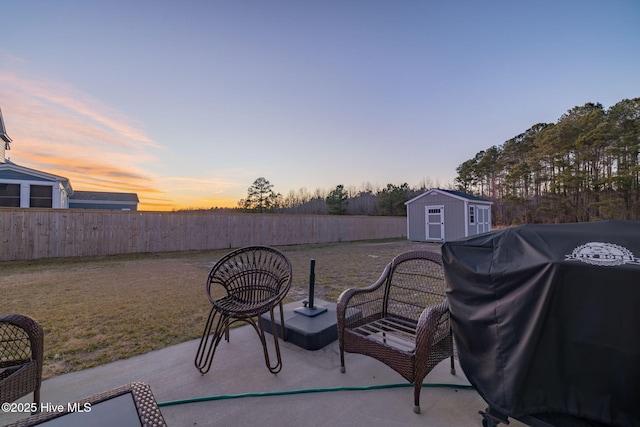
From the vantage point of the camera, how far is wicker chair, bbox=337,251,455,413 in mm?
→ 1581

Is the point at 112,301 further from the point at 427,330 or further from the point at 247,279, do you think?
the point at 427,330

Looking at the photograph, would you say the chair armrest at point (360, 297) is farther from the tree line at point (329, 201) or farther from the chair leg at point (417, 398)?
the tree line at point (329, 201)

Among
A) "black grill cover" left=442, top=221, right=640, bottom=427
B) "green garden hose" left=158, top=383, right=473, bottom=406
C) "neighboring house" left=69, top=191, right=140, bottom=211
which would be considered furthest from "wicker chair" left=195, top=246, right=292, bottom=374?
"neighboring house" left=69, top=191, right=140, bottom=211

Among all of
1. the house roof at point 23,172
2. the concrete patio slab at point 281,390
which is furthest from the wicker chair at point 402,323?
the house roof at point 23,172

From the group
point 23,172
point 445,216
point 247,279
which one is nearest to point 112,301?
point 247,279

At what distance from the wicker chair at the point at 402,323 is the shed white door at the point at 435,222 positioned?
1251 centimetres

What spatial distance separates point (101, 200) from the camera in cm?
1798

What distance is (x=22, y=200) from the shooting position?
11.7 metres

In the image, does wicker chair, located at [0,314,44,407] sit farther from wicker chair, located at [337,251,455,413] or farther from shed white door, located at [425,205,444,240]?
shed white door, located at [425,205,444,240]

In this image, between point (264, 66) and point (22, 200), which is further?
point (22, 200)

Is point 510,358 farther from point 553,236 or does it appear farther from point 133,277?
point 133,277

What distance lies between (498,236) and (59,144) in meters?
10.9

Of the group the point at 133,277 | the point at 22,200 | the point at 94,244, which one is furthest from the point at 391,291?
the point at 22,200

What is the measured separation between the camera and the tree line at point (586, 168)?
13.0 m
